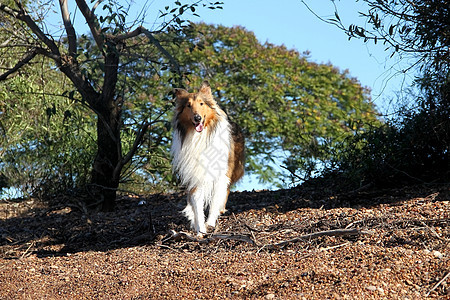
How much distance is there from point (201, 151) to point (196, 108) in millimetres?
582

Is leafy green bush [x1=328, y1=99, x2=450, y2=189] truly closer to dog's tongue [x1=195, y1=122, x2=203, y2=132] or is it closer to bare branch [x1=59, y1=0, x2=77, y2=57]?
dog's tongue [x1=195, y1=122, x2=203, y2=132]

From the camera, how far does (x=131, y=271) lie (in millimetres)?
5734

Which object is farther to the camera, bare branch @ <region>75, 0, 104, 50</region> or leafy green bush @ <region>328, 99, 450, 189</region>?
bare branch @ <region>75, 0, 104, 50</region>

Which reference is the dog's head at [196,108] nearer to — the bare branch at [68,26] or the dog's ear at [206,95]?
the dog's ear at [206,95]

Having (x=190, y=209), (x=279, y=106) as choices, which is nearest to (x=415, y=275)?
(x=190, y=209)

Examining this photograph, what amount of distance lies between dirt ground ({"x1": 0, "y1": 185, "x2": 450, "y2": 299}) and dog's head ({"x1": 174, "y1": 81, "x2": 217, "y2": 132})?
1329 mm

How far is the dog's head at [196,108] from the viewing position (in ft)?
23.0

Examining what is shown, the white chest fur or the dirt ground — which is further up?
the white chest fur

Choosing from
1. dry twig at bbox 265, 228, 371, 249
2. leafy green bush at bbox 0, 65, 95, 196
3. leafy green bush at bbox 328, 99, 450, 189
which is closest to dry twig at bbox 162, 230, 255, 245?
dry twig at bbox 265, 228, 371, 249

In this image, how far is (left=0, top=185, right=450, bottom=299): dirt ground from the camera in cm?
462

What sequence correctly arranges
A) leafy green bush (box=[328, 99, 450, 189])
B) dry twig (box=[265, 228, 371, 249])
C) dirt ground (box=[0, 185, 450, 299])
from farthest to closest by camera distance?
leafy green bush (box=[328, 99, 450, 189])
dry twig (box=[265, 228, 371, 249])
dirt ground (box=[0, 185, 450, 299])

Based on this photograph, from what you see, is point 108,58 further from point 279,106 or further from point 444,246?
point 279,106

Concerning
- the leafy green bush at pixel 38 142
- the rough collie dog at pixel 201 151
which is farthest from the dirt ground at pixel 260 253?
the leafy green bush at pixel 38 142

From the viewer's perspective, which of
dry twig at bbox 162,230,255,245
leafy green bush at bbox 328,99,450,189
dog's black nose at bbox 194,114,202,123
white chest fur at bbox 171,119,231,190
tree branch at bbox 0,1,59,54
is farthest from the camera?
tree branch at bbox 0,1,59,54
